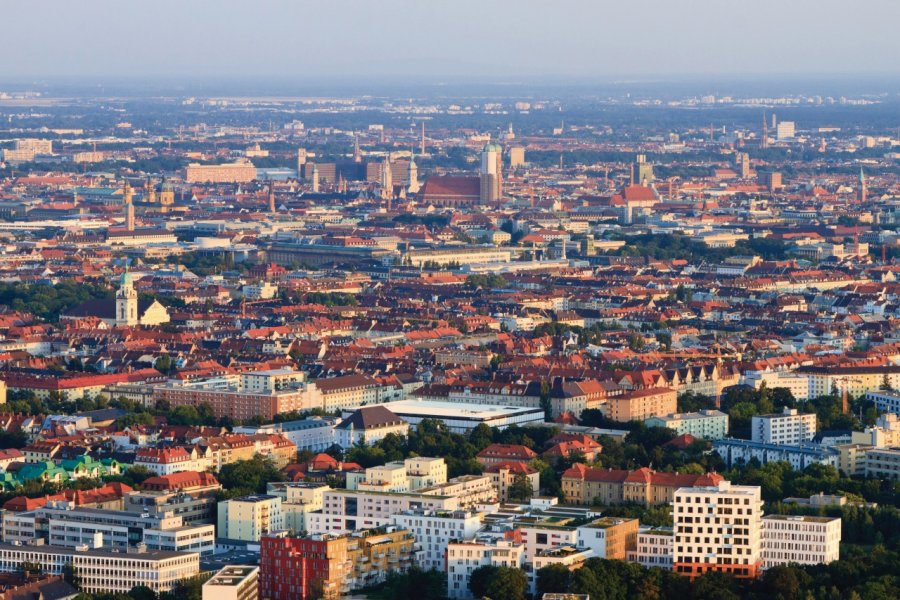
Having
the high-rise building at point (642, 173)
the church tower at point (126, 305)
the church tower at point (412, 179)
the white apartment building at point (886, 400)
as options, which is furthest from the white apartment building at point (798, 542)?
the church tower at point (412, 179)

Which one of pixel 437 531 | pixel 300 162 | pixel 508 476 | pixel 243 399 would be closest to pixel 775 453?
pixel 508 476

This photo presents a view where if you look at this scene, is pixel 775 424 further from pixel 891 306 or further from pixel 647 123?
pixel 647 123

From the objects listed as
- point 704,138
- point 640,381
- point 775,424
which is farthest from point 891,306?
point 704,138

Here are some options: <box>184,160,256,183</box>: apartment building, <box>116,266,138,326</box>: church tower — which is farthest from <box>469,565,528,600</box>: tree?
<box>184,160,256,183</box>: apartment building

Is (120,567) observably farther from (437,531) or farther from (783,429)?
(783,429)

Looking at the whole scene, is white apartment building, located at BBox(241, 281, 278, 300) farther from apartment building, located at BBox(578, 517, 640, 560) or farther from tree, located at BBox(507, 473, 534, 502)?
apartment building, located at BBox(578, 517, 640, 560)

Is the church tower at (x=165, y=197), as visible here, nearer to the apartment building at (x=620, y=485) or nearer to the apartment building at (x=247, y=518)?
the apartment building at (x=620, y=485)
